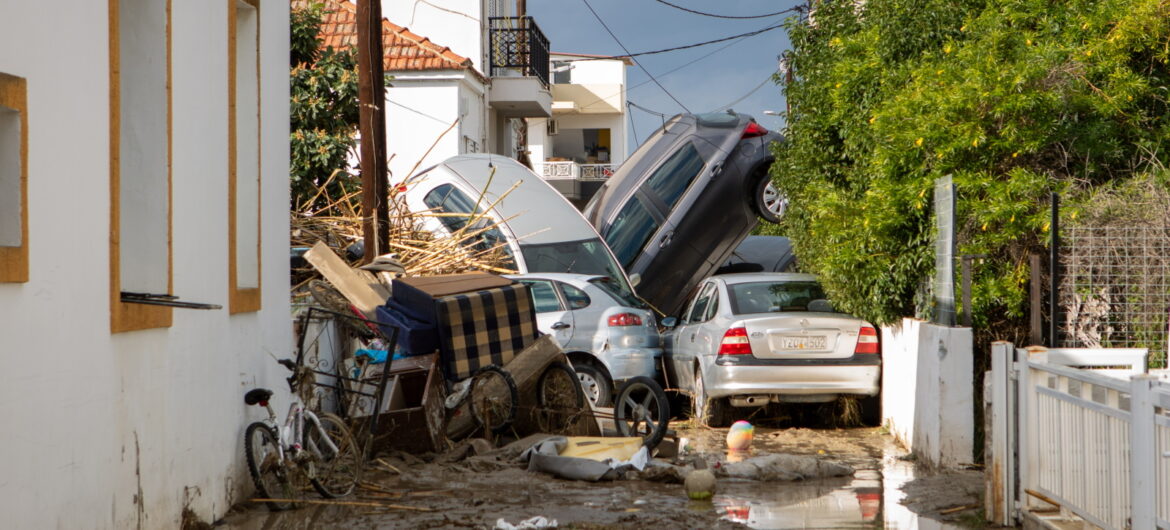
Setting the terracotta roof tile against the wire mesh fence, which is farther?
the terracotta roof tile

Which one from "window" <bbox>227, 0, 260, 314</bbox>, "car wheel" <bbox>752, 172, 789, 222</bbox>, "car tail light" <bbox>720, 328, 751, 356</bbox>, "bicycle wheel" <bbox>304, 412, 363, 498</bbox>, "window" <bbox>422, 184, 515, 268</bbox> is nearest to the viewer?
"window" <bbox>227, 0, 260, 314</bbox>

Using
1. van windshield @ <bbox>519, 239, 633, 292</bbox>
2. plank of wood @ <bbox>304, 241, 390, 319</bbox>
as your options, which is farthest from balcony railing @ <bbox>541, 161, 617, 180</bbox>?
plank of wood @ <bbox>304, 241, 390, 319</bbox>

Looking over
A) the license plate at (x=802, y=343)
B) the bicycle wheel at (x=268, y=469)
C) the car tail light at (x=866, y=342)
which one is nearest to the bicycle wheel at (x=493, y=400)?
the license plate at (x=802, y=343)

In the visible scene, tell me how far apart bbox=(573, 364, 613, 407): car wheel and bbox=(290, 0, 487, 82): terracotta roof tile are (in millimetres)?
12873

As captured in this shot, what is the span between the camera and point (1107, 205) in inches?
383

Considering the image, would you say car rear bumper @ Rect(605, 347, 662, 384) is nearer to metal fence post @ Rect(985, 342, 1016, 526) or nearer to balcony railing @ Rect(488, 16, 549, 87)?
metal fence post @ Rect(985, 342, 1016, 526)

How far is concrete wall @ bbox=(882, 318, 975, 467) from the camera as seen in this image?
386 inches

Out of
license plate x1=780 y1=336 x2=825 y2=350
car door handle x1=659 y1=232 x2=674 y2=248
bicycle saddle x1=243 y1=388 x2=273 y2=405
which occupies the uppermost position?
car door handle x1=659 y1=232 x2=674 y2=248

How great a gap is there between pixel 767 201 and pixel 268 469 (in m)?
11.8

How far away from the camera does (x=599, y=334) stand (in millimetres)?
14195

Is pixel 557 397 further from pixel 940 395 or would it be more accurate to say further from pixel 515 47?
pixel 515 47

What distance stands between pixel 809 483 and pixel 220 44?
17.7 feet

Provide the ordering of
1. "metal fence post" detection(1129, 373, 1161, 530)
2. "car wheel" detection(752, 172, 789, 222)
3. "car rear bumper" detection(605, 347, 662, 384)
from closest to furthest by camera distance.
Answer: "metal fence post" detection(1129, 373, 1161, 530)
"car rear bumper" detection(605, 347, 662, 384)
"car wheel" detection(752, 172, 789, 222)

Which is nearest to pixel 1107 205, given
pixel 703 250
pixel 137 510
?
pixel 137 510
